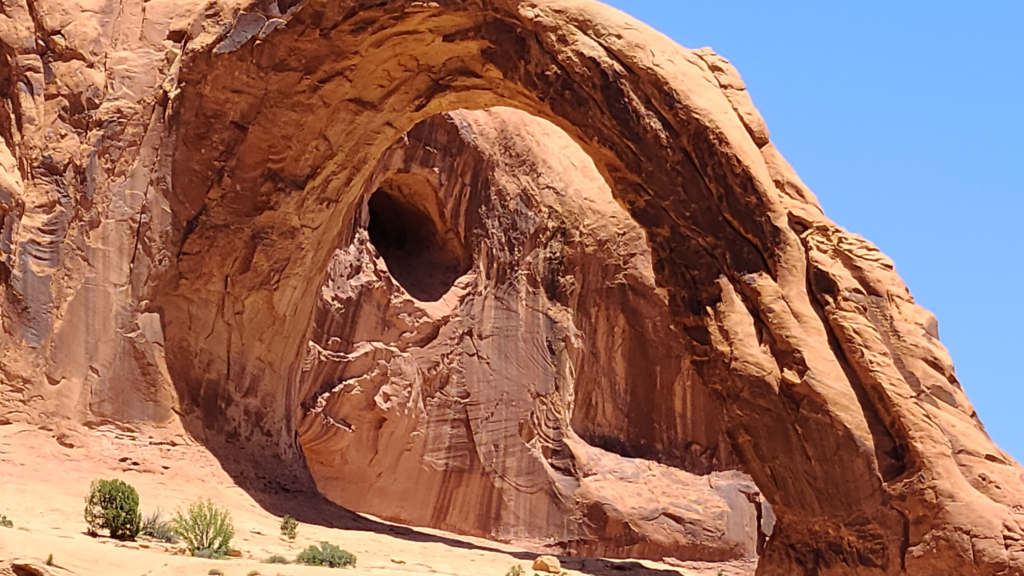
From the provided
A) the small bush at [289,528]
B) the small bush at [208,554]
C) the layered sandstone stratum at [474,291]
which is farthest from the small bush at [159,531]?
the layered sandstone stratum at [474,291]

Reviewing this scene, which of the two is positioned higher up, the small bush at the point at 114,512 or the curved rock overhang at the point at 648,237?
the curved rock overhang at the point at 648,237

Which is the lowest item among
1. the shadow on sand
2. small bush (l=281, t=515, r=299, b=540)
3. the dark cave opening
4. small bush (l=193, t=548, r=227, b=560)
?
small bush (l=193, t=548, r=227, b=560)

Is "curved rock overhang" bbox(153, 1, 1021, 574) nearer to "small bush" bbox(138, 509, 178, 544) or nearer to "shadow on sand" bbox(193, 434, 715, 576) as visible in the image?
"shadow on sand" bbox(193, 434, 715, 576)

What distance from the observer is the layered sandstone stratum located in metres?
11.3

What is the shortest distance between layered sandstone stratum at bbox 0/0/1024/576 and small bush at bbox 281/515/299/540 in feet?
5.15

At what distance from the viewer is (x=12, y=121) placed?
45.8 feet

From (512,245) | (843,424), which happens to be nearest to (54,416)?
(843,424)

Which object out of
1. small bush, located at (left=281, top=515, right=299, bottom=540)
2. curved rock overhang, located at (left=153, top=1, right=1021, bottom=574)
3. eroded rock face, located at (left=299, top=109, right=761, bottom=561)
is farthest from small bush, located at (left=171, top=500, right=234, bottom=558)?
eroded rock face, located at (left=299, top=109, right=761, bottom=561)

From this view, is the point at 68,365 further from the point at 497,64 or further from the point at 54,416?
the point at 497,64

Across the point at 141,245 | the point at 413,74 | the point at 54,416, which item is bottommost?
the point at 54,416

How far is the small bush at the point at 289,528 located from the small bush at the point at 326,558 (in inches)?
50.7

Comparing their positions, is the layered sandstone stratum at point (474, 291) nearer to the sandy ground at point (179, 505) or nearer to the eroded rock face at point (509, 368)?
the eroded rock face at point (509, 368)

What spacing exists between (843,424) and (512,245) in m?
9.31

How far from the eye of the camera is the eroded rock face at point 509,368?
723 inches
